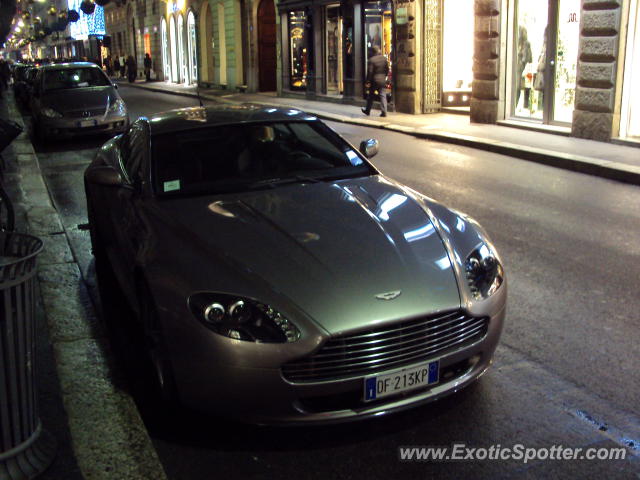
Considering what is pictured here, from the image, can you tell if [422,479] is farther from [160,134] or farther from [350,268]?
[160,134]

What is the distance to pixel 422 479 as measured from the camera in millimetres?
3123

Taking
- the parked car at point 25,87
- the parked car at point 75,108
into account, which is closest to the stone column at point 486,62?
the parked car at point 75,108

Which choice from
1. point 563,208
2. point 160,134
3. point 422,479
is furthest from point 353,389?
point 563,208

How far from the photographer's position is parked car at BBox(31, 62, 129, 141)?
47.2 ft

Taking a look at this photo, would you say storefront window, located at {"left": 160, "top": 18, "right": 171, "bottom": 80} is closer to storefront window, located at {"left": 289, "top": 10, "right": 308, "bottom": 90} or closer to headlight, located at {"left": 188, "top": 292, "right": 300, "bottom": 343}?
storefront window, located at {"left": 289, "top": 10, "right": 308, "bottom": 90}

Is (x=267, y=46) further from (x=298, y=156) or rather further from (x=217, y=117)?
(x=298, y=156)

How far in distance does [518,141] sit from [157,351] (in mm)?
11689

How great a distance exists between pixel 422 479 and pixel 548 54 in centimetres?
1406

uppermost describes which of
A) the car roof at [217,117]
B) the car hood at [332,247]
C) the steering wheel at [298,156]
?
the car roof at [217,117]

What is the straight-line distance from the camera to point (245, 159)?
4688 mm

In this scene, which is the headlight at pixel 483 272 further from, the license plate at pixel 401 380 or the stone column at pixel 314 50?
the stone column at pixel 314 50

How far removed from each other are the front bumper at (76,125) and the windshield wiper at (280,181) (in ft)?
35.4

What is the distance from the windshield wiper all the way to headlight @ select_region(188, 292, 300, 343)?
1.35 m

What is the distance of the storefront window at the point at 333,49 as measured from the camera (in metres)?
24.2
